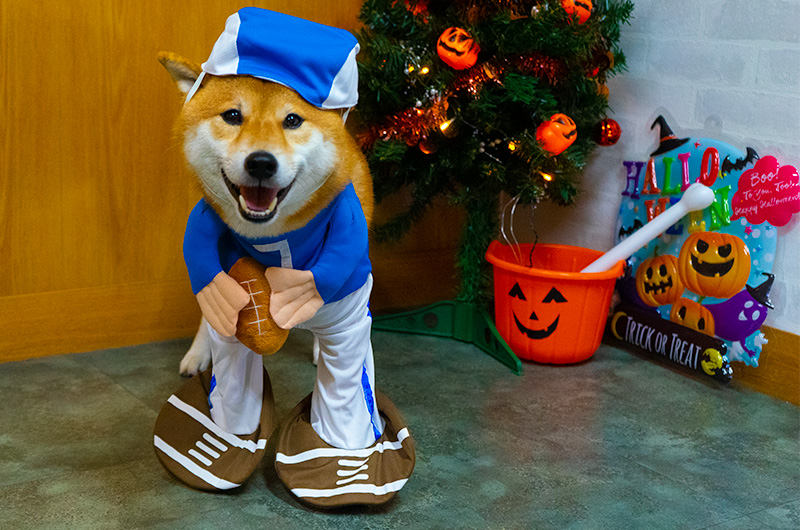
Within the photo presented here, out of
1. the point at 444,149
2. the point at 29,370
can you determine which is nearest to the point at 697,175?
the point at 444,149

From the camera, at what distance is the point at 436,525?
3.70 feet

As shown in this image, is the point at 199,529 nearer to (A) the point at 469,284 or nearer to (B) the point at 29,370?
(B) the point at 29,370

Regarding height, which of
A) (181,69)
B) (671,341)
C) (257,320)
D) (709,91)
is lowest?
(671,341)

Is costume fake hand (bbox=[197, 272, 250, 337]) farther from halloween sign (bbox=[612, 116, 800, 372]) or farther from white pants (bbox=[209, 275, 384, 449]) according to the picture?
halloween sign (bbox=[612, 116, 800, 372])

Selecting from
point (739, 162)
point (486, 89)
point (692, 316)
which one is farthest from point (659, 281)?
point (486, 89)

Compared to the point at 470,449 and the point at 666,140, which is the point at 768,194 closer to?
the point at 666,140

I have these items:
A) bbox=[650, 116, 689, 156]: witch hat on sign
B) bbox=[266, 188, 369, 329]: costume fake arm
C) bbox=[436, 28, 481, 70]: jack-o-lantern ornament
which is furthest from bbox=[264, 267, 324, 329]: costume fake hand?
bbox=[650, 116, 689, 156]: witch hat on sign

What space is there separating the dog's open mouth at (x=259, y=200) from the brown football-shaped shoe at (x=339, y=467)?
15.5 inches

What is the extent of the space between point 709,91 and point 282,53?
3.76ft

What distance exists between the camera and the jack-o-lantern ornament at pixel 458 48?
1610 millimetres

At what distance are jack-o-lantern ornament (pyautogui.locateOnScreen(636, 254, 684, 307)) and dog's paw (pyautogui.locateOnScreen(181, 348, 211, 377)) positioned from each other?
1.05 metres

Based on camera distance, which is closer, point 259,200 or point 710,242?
point 259,200

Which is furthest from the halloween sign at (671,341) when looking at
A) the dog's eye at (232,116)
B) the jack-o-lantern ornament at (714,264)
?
the dog's eye at (232,116)

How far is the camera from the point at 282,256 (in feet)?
3.64
